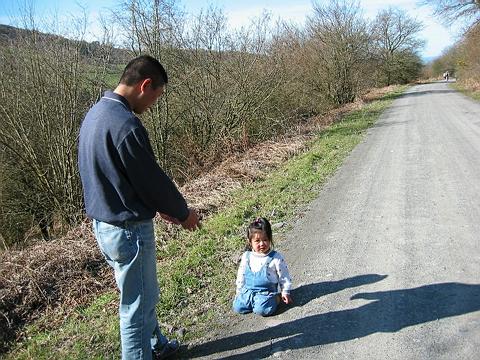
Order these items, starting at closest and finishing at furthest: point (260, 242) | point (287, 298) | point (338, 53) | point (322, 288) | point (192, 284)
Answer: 1. point (287, 298)
2. point (260, 242)
3. point (322, 288)
4. point (192, 284)
5. point (338, 53)

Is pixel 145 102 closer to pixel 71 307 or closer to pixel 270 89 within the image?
pixel 71 307

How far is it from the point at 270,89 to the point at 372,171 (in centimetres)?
736

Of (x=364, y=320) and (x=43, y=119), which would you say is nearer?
(x=364, y=320)

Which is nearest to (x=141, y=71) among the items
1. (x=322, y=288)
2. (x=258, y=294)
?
(x=258, y=294)

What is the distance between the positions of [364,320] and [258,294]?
93 cm

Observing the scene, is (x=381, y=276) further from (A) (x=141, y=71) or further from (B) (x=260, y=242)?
(A) (x=141, y=71)

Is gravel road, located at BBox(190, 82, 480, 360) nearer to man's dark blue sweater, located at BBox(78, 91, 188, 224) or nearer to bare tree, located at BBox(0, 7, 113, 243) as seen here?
man's dark blue sweater, located at BBox(78, 91, 188, 224)

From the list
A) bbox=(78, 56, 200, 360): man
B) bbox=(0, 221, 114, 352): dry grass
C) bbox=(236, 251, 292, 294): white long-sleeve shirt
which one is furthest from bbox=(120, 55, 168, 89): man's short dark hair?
bbox=(0, 221, 114, 352): dry grass

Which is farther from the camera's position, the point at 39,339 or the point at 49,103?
the point at 49,103

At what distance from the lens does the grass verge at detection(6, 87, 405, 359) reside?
3.97 metres

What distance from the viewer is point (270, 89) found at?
15.4m

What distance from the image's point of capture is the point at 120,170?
2768mm

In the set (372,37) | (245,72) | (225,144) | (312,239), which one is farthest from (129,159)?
(372,37)

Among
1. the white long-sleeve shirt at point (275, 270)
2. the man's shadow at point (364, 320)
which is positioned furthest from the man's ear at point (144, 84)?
the man's shadow at point (364, 320)
